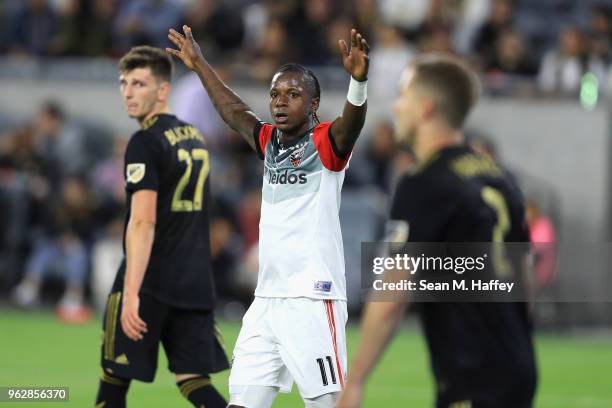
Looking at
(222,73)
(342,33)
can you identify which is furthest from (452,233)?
(342,33)

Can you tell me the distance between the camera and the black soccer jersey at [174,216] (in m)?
8.07

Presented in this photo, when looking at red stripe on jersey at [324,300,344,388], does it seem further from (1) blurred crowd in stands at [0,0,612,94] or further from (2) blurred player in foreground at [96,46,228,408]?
(1) blurred crowd in stands at [0,0,612,94]

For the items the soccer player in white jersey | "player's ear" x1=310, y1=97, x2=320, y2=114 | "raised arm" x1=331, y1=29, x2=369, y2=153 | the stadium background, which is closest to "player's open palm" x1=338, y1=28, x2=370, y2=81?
"raised arm" x1=331, y1=29, x2=369, y2=153

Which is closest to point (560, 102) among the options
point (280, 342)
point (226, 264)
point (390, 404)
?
point (226, 264)

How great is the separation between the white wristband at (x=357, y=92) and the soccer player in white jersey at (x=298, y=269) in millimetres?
281

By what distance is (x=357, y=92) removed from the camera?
6.65 m

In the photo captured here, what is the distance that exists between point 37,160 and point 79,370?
278 inches

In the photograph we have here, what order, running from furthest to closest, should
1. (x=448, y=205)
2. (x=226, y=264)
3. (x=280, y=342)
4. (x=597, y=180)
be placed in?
(x=597, y=180), (x=226, y=264), (x=280, y=342), (x=448, y=205)

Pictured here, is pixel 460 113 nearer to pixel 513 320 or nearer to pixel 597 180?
pixel 513 320

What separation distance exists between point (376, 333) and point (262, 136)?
258 centimetres

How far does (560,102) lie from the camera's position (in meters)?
19.7

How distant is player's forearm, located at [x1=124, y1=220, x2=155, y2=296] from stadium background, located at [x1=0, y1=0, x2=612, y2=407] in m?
8.39

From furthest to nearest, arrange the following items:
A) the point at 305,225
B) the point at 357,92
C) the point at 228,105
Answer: the point at 228,105 → the point at 305,225 → the point at 357,92

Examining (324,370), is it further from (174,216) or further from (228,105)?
(228,105)
